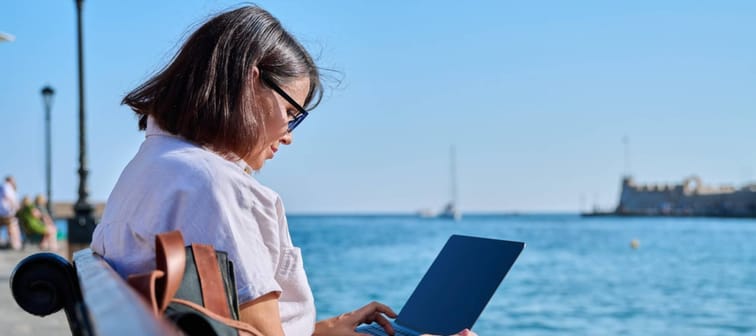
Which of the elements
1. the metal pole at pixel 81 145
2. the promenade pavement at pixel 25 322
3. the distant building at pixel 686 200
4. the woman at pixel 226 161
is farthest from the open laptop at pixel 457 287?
the distant building at pixel 686 200

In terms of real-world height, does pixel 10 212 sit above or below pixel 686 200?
above

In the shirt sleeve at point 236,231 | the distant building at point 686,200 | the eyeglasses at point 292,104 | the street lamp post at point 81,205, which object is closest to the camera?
the shirt sleeve at point 236,231

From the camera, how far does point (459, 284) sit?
1661mm

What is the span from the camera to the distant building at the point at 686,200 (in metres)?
76.7

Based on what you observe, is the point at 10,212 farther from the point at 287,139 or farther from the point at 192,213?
the point at 192,213

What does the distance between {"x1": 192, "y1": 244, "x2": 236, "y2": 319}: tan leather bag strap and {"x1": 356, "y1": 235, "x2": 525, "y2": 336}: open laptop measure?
583mm

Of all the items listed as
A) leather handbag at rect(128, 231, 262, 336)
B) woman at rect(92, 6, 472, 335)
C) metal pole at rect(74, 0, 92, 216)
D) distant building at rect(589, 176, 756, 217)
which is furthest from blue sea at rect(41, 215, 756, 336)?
distant building at rect(589, 176, 756, 217)

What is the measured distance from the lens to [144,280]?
3.00 ft

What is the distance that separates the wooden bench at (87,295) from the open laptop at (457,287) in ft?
2.09

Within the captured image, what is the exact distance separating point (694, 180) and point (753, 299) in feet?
226

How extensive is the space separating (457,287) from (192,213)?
630 millimetres

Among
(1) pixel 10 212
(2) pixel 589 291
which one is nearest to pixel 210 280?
(1) pixel 10 212

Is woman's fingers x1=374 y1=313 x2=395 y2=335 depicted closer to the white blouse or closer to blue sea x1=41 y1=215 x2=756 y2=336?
the white blouse

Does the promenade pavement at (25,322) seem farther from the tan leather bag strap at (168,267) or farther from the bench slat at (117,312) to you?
the bench slat at (117,312)
